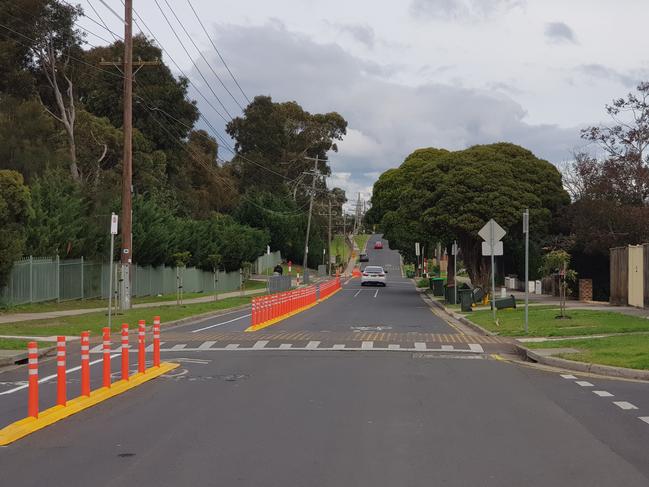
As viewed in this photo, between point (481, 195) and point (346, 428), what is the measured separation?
106 ft

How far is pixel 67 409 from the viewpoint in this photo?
10164 millimetres

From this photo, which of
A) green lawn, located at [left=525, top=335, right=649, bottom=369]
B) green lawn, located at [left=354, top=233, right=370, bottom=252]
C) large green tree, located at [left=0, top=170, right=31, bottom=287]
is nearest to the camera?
green lawn, located at [left=525, top=335, right=649, bottom=369]

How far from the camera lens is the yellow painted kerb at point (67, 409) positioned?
8797 millimetres

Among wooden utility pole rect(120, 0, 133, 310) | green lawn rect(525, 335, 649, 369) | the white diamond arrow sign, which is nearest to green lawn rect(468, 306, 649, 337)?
green lawn rect(525, 335, 649, 369)

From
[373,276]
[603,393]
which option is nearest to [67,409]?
[603,393]

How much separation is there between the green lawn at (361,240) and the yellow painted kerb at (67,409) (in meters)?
140

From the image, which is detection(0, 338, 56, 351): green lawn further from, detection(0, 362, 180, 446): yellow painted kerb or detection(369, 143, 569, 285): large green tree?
detection(369, 143, 569, 285): large green tree

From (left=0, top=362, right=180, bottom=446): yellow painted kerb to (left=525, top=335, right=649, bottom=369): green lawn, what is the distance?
7913 millimetres

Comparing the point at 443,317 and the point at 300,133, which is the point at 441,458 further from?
the point at 300,133

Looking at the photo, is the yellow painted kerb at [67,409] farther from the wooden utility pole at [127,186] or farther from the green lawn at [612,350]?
the wooden utility pole at [127,186]

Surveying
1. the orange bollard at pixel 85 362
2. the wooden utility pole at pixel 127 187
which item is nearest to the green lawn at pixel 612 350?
the orange bollard at pixel 85 362

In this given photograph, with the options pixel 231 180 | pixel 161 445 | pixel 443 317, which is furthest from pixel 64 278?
pixel 231 180

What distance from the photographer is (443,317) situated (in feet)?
105

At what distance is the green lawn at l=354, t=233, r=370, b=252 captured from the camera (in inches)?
6309
